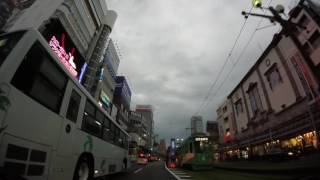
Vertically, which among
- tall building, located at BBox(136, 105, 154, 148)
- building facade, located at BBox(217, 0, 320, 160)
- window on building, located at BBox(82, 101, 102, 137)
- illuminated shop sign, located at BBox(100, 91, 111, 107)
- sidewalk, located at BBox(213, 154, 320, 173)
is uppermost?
tall building, located at BBox(136, 105, 154, 148)

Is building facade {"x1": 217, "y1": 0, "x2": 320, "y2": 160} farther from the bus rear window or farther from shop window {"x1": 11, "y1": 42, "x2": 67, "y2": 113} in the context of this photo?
the bus rear window

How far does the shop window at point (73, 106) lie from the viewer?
578 centimetres

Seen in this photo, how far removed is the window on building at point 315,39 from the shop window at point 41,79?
25.1m

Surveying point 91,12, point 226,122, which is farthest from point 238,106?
point 91,12

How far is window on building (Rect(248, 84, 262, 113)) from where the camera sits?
3706 centimetres

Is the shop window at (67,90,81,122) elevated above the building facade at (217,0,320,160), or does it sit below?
below

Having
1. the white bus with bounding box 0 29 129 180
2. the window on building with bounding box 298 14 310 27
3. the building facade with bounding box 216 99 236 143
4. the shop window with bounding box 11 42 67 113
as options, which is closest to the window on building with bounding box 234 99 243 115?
the building facade with bounding box 216 99 236 143

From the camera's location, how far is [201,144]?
2070 cm

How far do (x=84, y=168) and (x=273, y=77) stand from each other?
31124 millimetres

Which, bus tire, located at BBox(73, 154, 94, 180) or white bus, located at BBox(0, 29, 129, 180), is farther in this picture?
bus tire, located at BBox(73, 154, 94, 180)

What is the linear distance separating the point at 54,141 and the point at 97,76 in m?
41.5

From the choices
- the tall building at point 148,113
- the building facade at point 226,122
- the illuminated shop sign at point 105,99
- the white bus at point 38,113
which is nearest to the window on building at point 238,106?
the building facade at point 226,122

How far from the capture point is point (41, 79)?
14.4 feet

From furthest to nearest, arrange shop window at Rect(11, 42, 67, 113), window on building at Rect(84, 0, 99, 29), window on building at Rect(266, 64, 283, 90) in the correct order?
window on building at Rect(84, 0, 99, 29), window on building at Rect(266, 64, 283, 90), shop window at Rect(11, 42, 67, 113)
